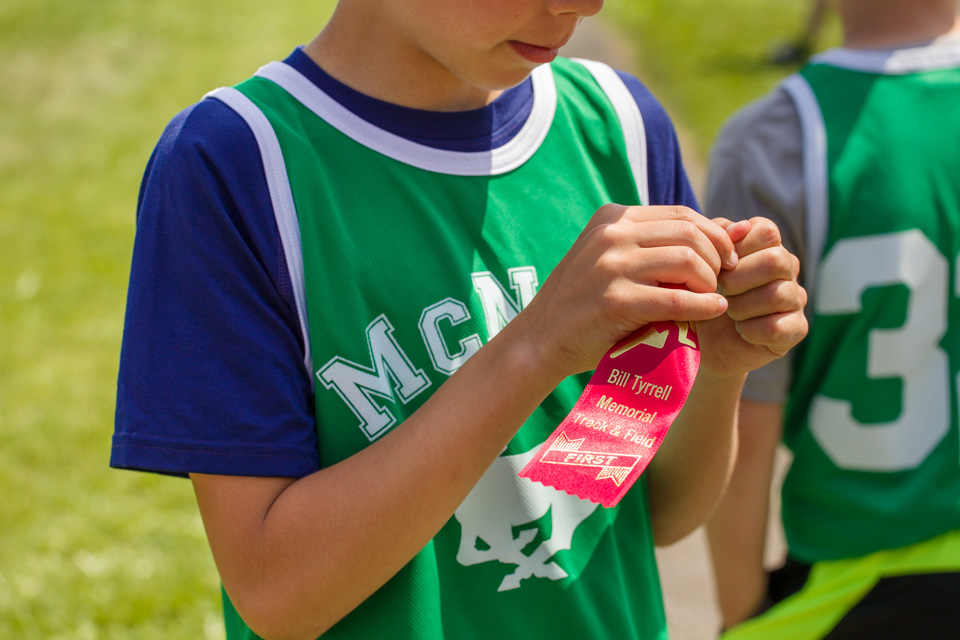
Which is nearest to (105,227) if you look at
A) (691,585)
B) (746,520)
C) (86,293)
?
(86,293)

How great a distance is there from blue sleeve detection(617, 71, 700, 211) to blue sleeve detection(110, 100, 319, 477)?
0.62 metres

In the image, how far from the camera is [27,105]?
9.11m

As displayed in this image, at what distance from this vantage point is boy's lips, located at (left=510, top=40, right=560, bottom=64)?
120 cm

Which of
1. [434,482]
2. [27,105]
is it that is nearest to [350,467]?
[434,482]

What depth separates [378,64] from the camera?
1283 mm

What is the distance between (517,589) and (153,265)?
635 mm

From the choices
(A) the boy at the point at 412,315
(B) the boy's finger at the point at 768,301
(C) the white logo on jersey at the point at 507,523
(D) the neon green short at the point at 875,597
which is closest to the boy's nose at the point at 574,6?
(A) the boy at the point at 412,315

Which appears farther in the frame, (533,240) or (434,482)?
(533,240)

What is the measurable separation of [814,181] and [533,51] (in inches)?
35.1

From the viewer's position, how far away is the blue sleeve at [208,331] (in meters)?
1.09

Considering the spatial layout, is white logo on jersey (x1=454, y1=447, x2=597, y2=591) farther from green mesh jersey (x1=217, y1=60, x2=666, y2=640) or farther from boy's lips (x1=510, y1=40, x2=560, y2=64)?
boy's lips (x1=510, y1=40, x2=560, y2=64)

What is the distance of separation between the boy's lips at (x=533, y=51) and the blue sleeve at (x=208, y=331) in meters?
0.38

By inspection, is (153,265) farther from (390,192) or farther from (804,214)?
(804,214)

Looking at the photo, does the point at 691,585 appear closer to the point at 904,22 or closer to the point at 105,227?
the point at 904,22
